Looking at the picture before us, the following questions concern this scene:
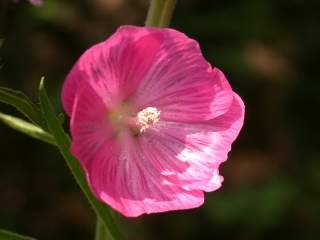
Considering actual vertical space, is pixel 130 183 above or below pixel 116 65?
below

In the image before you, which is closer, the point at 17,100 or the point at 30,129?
the point at 17,100

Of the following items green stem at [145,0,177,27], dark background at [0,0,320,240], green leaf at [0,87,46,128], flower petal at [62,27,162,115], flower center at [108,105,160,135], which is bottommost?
dark background at [0,0,320,240]

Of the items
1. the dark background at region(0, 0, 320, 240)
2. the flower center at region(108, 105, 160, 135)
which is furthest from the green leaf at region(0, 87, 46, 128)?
the dark background at region(0, 0, 320, 240)

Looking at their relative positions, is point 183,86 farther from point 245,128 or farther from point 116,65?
point 245,128

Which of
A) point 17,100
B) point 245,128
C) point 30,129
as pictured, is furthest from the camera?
point 245,128

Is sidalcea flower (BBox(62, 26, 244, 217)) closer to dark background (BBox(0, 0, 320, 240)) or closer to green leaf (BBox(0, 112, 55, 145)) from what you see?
green leaf (BBox(0, 112, 55, 145))

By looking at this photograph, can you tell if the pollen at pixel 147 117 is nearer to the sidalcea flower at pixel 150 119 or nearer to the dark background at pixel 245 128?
the sidalcea flower at pixel 150 119

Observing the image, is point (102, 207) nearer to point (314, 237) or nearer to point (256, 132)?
point (314, 237)

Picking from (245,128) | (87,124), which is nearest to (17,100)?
(87,124)
